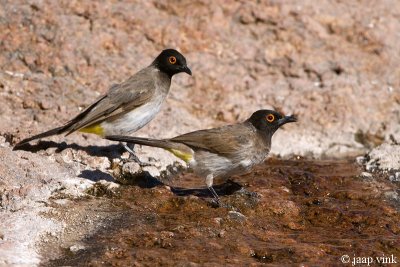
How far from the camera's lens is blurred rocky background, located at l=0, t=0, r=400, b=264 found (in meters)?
8.58

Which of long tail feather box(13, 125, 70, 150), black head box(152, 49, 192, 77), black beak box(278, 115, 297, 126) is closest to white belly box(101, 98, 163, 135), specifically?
long tail feather box(13, 125, 70, 150)

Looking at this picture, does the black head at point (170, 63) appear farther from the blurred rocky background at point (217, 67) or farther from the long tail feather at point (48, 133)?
the long tail feather at point (48, 133)

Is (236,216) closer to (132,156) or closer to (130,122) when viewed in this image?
(132,156)

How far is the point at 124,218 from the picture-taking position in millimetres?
6270

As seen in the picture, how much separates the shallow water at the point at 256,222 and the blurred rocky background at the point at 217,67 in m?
0.76

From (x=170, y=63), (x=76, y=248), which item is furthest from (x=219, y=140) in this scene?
A: (x=76, y=248)

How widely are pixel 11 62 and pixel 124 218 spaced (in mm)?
3798

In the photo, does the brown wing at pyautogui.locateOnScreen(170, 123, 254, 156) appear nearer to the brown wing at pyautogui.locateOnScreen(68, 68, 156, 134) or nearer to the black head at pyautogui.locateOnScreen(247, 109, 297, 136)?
the black head at pyautogui.locateOnScreen(247, 109, 297, 136)

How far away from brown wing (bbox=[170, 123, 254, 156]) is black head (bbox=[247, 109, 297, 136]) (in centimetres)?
22

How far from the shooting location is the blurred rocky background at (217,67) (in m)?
8.58

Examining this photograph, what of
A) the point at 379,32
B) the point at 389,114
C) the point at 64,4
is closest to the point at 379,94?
the point at 389,114

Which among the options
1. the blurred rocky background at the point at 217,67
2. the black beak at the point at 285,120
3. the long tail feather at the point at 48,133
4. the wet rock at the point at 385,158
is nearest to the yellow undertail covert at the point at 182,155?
the blurred rocky background at the point at 217,67

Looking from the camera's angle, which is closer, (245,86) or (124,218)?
(124,218)

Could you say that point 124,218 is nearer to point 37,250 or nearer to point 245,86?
point 37,250
